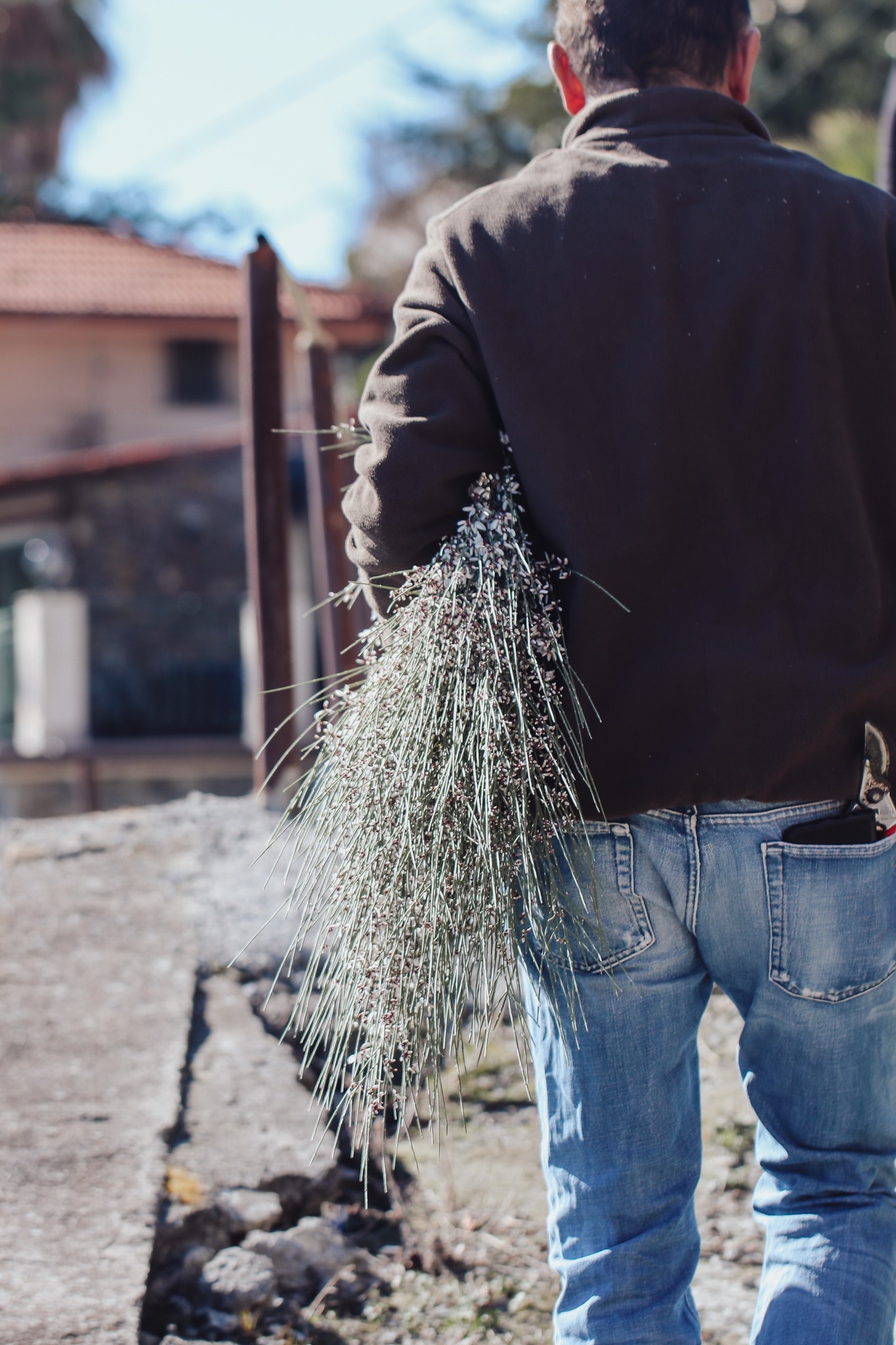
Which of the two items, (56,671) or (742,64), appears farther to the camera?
(56,671)

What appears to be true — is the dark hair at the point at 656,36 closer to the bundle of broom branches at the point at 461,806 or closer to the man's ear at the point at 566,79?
the man's ear at the point at 566,79

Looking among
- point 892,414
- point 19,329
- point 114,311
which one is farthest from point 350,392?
point 892,414

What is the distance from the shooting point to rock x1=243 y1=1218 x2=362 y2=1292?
195 centimetres

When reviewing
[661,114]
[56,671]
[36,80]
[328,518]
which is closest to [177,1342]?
[661,114]

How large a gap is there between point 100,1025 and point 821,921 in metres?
1.55

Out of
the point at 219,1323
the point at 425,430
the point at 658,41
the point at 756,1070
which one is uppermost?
the point at 658,41

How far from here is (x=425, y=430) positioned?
1.33m

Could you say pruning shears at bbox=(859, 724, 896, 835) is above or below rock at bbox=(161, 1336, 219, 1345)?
above

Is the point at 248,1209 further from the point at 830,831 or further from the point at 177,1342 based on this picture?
the point at 830,831

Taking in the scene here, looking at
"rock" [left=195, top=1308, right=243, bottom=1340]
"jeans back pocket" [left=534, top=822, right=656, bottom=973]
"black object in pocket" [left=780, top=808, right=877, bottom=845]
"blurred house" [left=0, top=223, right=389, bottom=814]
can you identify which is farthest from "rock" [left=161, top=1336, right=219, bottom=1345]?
"blurred house" [left=0, top=223, right=389, bottom=814]

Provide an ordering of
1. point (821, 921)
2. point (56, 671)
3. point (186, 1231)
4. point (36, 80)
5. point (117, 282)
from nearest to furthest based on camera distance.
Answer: point (821, 921) < point (186, 1231) < point (56, 671) < point (117, 282) < point (36, 80)

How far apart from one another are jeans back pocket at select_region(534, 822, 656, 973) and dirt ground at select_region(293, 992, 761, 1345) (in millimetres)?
743

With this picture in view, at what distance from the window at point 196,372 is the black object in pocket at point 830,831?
1545 centimetres

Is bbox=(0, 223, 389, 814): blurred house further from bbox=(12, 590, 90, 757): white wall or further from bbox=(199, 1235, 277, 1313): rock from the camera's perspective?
bbox=(199, 1235, 277, 1313): rock
